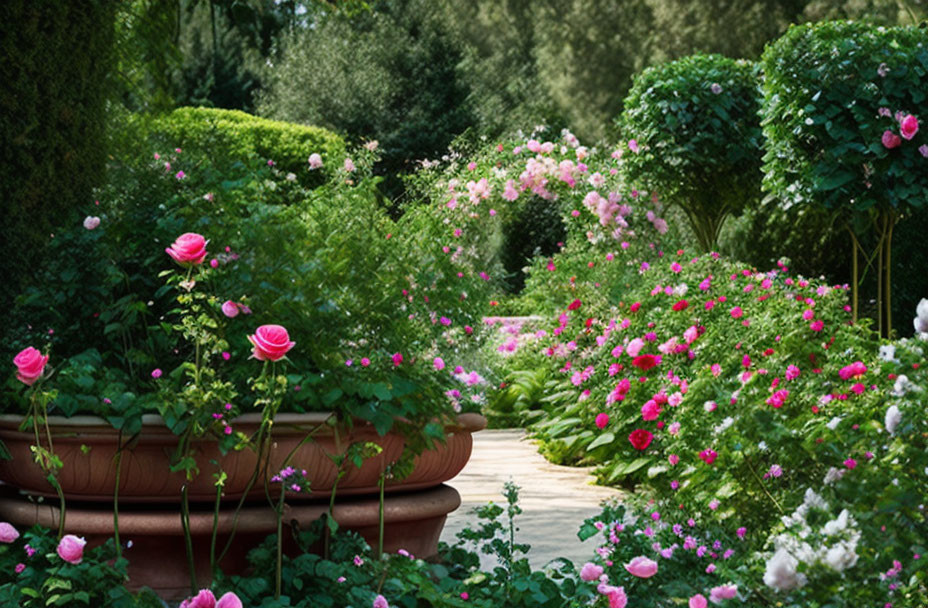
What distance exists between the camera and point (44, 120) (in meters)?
2.92

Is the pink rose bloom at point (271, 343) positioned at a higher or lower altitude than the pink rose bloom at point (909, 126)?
lower

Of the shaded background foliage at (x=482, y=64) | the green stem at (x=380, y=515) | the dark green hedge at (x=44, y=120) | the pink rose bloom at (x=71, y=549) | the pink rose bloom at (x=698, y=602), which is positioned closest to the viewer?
the pink rose bloom at (x=698, y=602)

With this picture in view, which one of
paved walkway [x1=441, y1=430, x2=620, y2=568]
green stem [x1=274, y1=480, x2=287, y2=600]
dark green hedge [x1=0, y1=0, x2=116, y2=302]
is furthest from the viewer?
paved walkway [x1=441, y1=430, x2=620, y2=568]

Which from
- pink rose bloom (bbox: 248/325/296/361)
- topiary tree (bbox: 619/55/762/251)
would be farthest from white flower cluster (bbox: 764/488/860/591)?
topiary tree (bbox: 619/55/762/251)

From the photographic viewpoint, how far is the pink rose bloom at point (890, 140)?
20.8 feet

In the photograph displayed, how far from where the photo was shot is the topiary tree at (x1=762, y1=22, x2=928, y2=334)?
634cm

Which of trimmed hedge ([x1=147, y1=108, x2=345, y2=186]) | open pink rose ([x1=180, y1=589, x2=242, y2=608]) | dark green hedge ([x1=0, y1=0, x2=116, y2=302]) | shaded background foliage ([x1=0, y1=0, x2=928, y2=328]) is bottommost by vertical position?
open pink rose ([x1=180, y1=589, x2=242, y2=608])

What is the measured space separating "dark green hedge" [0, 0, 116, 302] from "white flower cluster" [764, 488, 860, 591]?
2113 millimetres

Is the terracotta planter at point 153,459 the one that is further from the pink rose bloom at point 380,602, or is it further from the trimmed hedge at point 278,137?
the trimmed hedge at point 278,137

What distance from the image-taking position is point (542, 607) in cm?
250

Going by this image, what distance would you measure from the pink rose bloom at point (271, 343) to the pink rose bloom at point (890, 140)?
509 centimetres

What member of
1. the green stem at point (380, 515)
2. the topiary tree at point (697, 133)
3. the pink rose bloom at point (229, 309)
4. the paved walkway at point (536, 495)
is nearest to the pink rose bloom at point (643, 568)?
the green stem at point (380, 515)

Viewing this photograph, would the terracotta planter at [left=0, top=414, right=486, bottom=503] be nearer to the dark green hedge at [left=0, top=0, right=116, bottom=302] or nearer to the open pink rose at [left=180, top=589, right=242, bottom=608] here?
the open pink rose at [left=180, top=589, right=242, bottom=608]

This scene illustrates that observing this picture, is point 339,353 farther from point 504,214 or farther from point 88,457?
point 504,214
